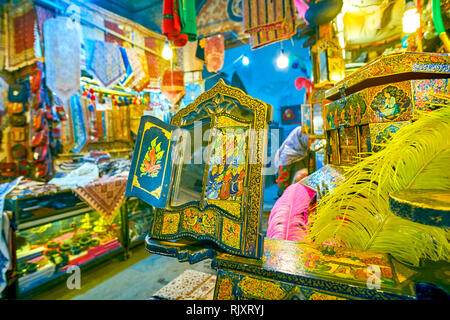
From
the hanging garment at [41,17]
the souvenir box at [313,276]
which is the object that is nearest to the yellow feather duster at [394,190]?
the souvenir box at [313,276]

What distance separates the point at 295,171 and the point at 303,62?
291 centimetres

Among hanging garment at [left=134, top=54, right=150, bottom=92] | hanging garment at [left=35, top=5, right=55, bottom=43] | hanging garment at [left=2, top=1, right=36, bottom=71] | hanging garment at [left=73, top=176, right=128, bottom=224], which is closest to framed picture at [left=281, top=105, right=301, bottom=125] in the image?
hanging garment at [left=134, top=54, right=150, bottom=92]

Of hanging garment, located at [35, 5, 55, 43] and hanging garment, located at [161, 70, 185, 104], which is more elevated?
hanging garment, located at [35, 5, 55, 43]

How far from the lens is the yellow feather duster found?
0.94 m

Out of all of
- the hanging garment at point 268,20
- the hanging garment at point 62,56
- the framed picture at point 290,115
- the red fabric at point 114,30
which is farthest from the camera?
the framed picture at point 290,115

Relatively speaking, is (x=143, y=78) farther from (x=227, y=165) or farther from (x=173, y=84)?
(x=227, y=165)

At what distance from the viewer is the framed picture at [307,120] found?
11.2 ft

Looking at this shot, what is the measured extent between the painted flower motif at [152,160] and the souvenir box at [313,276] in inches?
26.9

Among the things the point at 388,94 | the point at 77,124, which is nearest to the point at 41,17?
the point at 77,124

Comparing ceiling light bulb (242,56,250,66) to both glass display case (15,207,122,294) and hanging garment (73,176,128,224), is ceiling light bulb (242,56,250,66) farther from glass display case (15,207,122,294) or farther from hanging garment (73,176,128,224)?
glass display case (15,207,122,294)

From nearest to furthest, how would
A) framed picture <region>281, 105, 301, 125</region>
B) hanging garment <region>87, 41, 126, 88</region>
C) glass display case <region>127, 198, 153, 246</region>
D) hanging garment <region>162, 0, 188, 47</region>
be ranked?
hanging garment <region>162, 0, 188, 47</region>
glass display case <region>127, 198, 153, 246</region>
hanging garment <region>87, 41, 126, 88</region>
framed picture <region>281, 105, 301, 125</region>

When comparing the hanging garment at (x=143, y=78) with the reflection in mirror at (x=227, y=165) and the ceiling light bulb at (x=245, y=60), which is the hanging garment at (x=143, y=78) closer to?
the ceiling light bulb at (x=245, y=60)

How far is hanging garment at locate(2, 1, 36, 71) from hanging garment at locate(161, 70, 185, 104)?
242 centimetres
